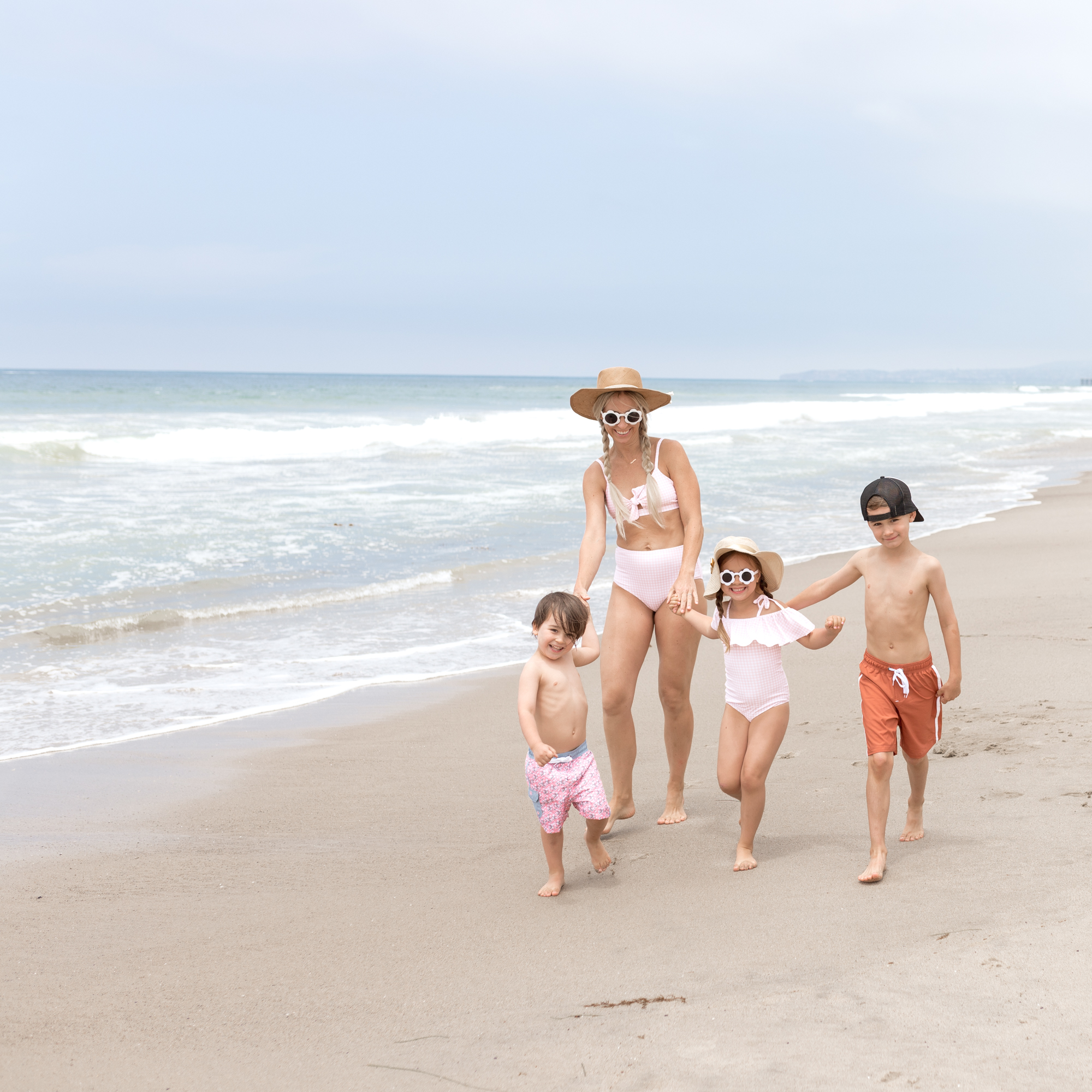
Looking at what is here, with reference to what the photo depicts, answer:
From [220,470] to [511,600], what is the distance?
45.9 feet

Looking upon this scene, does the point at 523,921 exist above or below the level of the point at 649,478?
below

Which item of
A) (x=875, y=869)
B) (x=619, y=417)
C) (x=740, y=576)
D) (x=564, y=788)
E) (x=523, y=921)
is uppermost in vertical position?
(x=619, y=417)

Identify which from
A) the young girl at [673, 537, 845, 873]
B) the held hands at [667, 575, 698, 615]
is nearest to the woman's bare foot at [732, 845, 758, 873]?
the young girl at [673, 537, 845, 873]

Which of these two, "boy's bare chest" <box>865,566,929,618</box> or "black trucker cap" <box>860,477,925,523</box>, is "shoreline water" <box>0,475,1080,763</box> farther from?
"black trucker cap" <box>860,477,925,523</box>

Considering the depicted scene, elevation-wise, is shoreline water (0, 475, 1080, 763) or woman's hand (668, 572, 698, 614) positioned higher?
woman's hand (668, 572, 698, 614)

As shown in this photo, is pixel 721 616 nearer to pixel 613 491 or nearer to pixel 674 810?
pixel 613 491

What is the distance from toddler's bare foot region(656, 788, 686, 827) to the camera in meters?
4.37

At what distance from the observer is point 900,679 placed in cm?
382

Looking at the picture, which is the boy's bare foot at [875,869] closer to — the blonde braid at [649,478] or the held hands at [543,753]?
the held hands at [543,753]

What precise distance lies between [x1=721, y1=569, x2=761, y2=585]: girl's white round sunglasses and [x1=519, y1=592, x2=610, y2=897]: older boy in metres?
0.51

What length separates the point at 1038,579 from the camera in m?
8.83

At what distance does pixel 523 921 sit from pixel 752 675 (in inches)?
45.7

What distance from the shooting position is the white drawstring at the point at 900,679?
381 centimetres

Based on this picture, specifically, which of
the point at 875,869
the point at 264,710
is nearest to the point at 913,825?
the point at 875,869
